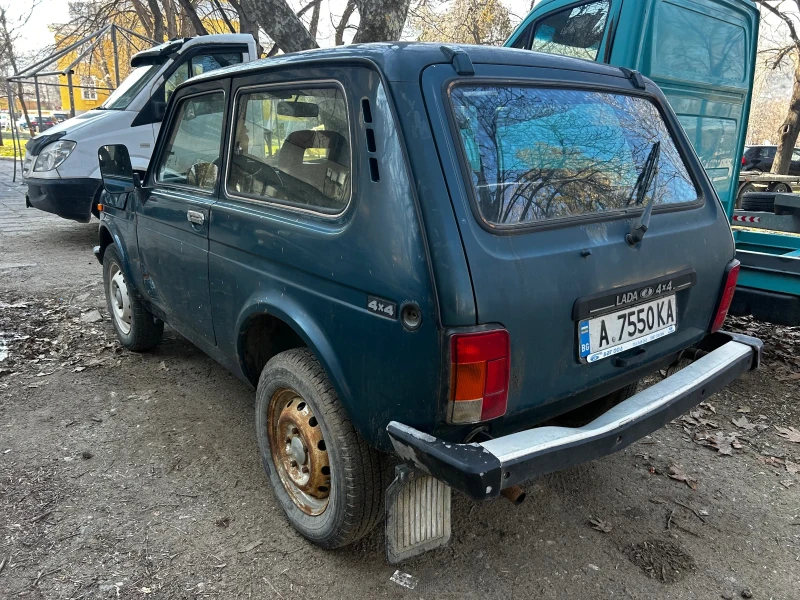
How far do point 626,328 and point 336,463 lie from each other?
1.19m

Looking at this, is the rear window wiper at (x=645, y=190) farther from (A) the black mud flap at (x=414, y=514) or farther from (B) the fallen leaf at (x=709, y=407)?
(B) the fallen leaf at (x=709, y=407)

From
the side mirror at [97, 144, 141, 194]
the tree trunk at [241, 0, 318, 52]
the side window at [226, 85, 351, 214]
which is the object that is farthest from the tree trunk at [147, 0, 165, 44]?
the side window at [226, 85, 351, 214]

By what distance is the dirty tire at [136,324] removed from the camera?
14.0 feet

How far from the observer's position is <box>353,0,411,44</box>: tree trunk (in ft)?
25.0

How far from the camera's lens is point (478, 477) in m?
1.79

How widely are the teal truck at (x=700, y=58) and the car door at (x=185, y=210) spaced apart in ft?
10.6

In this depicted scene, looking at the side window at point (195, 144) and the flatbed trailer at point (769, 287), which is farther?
the flatbed trailer at point (769, 287)

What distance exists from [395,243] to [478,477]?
0.75 meters

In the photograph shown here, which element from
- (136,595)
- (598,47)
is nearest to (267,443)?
(136,595)

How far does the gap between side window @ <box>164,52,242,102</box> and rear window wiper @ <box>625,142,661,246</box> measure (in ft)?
20.7

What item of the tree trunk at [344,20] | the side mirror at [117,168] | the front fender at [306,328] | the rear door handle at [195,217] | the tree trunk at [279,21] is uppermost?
the tree trunk at [344,20]

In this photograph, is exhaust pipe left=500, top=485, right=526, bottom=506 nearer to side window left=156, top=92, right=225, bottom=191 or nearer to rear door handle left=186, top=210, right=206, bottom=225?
rear door handle left=186, top=210, right=206, bottom=225

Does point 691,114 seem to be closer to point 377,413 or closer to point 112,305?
point 377,413

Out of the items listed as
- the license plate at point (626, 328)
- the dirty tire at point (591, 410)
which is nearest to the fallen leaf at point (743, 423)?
the dirty tire at point (591, 410)
